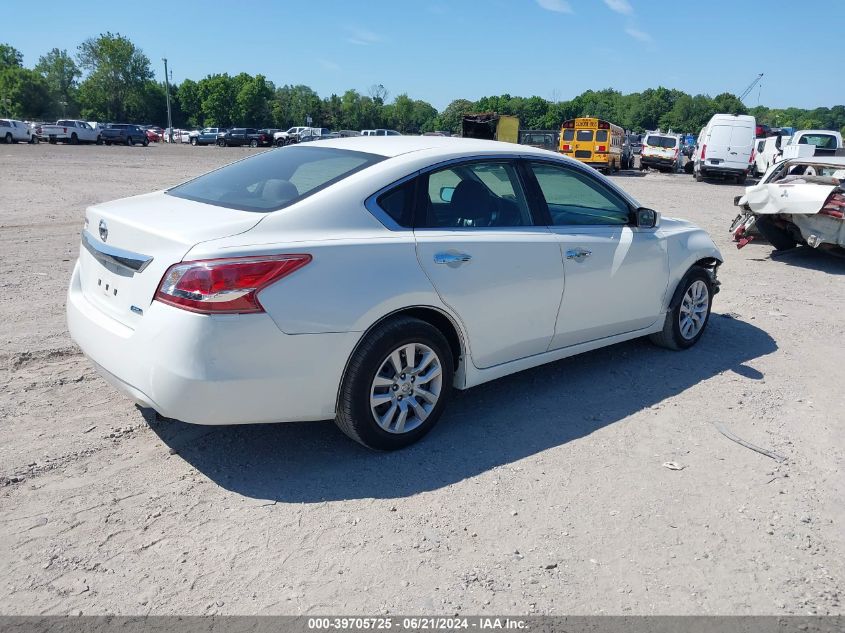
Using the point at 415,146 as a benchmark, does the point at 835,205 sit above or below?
below

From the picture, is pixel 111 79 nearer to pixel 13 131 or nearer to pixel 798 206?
pixel 13 131

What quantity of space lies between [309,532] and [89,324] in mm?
1617

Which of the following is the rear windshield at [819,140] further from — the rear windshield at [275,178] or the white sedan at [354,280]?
the rear windshield at [275,178]

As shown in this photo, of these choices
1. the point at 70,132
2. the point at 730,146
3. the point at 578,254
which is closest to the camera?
the point at 578,254

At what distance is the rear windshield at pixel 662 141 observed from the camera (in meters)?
37.1

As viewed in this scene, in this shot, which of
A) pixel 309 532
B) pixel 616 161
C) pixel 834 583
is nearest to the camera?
pixel 834 583

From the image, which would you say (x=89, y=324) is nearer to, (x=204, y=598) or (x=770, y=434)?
(x=204, y=598)

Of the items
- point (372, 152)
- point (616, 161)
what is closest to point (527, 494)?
point (372, 152)

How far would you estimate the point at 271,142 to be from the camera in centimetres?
6500

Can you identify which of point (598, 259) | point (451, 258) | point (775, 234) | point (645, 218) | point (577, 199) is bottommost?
point (775, 234)

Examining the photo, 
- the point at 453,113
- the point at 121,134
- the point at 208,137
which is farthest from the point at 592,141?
the point at 453,113

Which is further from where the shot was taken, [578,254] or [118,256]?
[578,254]

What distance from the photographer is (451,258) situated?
375cm

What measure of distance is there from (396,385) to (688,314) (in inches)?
122
